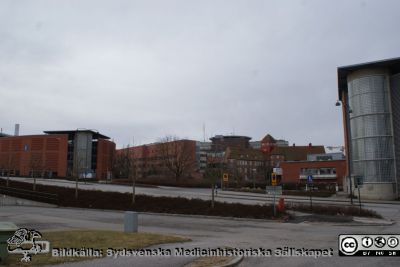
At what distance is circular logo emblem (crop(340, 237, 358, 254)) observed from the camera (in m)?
10.3

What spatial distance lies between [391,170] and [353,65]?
15.2 meters

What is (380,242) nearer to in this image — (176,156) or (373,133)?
(373,133)

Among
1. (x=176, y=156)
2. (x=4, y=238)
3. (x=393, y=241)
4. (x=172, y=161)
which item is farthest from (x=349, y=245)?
(x=172, y=161)

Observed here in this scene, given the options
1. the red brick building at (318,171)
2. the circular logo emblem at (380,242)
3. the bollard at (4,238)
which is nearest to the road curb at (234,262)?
the circular logo emblem at (380,242)

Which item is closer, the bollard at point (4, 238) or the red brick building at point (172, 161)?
the bollard at point (4, 238)

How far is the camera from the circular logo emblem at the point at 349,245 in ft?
33.9

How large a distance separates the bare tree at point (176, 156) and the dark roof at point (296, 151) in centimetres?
5648

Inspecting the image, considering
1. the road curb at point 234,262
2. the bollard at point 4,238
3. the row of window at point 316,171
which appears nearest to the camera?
the bollard at point 4,238

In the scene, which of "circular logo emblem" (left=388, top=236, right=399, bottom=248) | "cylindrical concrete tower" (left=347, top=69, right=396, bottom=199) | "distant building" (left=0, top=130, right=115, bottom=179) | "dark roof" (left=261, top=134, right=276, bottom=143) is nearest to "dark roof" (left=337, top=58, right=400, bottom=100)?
"cylindrical concrete tower" (left=347, top=69, right=396, bottom=199)

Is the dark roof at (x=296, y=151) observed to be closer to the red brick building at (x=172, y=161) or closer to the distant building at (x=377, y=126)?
the red brick building at (x=172, y=161)

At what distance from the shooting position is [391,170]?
53.6 metres

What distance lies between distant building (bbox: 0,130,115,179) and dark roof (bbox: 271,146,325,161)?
6254 cm

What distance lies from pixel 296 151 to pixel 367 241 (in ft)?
468

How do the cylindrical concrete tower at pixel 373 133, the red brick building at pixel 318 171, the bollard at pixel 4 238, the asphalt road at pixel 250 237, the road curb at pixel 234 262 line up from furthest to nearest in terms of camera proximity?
the red brick building at pixel 318 171, the cylindrical concrete tower at pixel 373 133, the asphalt road at pixel 250 237, the road curb at pixel 234 262, the bollard at pixel 4 238
